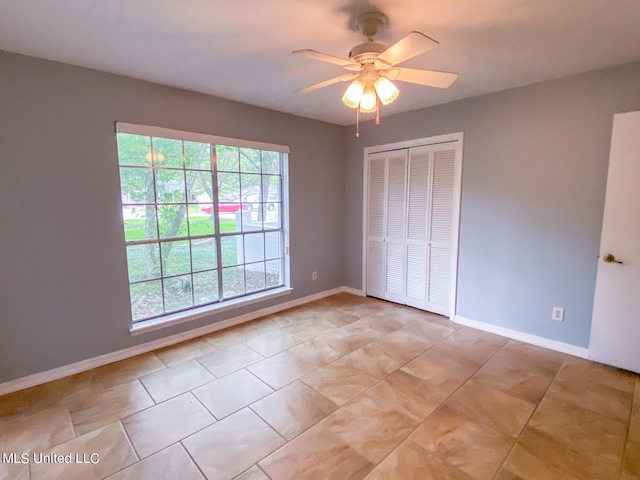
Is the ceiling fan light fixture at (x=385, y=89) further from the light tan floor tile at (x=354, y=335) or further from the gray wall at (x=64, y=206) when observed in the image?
the light tan floor tile at (x=354, y=335)

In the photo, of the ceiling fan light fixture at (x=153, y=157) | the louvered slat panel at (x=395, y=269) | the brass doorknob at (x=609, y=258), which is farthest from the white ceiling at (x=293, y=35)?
the louvered slat panel at (x=395, y=269)

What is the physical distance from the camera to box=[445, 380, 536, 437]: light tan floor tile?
1.98m

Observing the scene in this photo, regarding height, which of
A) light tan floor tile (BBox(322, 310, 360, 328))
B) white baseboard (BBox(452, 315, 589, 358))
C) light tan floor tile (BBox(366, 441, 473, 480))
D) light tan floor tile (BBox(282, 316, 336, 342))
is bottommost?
light tan floor tile (BBox(366, 441, 473, 480))

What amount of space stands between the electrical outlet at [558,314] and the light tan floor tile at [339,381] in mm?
1844

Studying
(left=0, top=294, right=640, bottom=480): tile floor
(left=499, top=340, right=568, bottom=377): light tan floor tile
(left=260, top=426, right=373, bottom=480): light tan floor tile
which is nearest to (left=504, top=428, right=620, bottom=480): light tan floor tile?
(left=0, top=294, right=640, bottom=480): tile floor

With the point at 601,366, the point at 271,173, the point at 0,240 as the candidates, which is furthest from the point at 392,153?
the point at 0,240

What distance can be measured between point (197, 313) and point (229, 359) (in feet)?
2.35

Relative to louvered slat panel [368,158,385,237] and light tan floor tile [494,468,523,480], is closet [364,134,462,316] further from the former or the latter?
light tan floor tile [494,468,523,480]

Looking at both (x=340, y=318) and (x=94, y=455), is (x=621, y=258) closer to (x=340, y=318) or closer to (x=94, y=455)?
(x=340, y=318)

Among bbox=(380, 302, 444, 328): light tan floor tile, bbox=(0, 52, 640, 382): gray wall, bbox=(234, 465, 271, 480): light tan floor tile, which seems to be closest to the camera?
bbox=(234, 465, 271, 480): light tan floor tile

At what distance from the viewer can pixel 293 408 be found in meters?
2.12

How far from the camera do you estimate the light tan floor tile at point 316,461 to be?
1610mm

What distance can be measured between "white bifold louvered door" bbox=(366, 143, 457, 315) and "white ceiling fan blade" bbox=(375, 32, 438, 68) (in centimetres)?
201

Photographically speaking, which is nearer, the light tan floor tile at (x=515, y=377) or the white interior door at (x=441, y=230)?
the light tan floor tile at (x=515, y=377)
